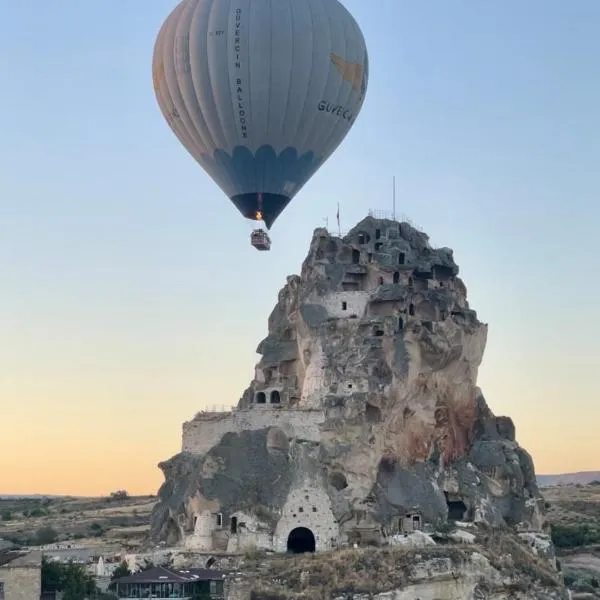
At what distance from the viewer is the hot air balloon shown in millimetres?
46719

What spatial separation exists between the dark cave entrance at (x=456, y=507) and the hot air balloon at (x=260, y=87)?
50.4 feet

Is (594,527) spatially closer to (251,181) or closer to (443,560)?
(443,560)

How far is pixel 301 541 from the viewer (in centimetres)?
5194

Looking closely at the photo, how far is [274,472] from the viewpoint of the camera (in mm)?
52125

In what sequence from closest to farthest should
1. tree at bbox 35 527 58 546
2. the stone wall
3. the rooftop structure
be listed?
the rooftop structure < the stone wall < tree at bbox 35 527 58 546

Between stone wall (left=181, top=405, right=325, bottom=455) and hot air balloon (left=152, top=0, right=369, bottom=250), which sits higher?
hot air balloon (left=152, top=0, right=369, bottom=250)

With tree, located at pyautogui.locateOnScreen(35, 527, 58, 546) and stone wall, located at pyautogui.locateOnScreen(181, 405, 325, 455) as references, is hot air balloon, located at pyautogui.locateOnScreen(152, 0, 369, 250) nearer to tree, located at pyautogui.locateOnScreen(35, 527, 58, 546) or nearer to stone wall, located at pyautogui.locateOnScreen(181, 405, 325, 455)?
stone wall, located at pyautogui.locateOnScreen(181, 405, 325, 455)

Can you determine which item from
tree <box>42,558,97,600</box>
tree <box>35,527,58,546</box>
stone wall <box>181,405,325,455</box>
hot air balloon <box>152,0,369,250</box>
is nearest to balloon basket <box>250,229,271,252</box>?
hot air balloon <box>152,0,369,250</box>

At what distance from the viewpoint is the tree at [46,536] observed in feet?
241

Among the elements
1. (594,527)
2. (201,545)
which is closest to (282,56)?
A: (201,545)

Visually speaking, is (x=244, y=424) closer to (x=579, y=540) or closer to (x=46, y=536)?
(x=46, y=536)

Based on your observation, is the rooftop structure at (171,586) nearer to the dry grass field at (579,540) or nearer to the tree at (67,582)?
the tree at (67,582)

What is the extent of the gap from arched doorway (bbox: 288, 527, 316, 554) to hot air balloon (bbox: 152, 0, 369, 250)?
12.2 m

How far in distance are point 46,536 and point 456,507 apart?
30.2m
